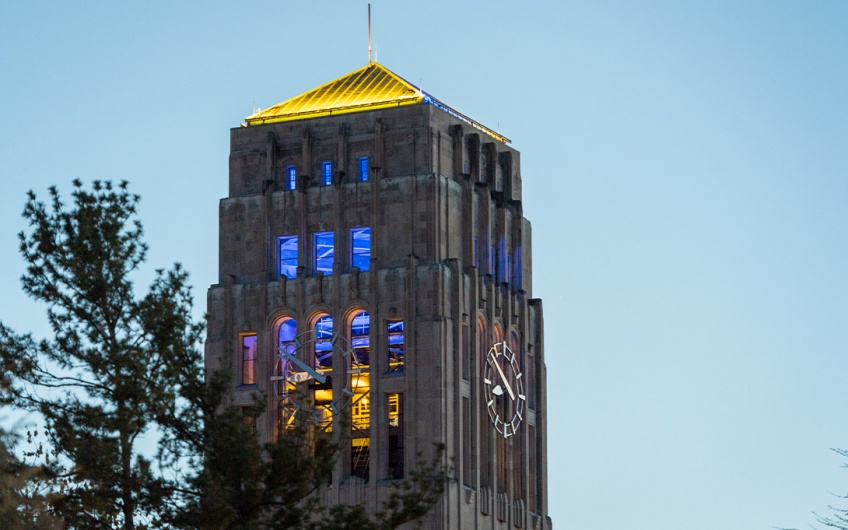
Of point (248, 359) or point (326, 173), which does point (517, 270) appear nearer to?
point (326, 173)

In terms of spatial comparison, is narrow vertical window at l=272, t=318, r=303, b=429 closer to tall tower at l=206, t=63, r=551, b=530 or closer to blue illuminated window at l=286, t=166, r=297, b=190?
tall tower at l=206, t=63, r=551, b=530

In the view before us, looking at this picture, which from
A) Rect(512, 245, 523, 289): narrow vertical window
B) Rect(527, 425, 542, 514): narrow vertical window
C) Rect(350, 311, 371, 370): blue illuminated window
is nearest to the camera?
Rect(350, 311, 371, 370): blue illuminated window

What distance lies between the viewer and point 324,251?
106m

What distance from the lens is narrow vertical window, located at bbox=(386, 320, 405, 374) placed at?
104 meters

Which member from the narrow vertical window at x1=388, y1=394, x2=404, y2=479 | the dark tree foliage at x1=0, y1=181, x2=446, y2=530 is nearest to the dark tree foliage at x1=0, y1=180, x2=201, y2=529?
the dark tree foliage at x1=0, y1=181, x2=446, y2=530

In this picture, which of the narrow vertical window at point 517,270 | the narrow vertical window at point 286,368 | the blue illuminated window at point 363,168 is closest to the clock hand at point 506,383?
the narrow vertical window at point 517,270

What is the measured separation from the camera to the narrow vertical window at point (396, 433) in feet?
336

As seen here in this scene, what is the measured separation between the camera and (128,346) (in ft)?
222

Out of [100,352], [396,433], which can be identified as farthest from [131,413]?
[396,433]

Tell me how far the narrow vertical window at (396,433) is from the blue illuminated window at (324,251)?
19.5 ft

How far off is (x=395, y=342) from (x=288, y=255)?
20.4ft

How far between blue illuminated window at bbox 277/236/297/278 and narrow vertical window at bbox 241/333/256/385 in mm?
2846

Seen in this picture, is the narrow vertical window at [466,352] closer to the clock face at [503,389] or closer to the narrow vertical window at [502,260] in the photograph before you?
the clock face at [503,389]

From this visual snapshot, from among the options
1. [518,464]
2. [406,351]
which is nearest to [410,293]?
[406,351]
